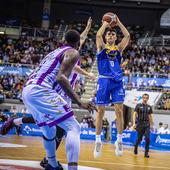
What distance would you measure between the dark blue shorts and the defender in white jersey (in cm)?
234

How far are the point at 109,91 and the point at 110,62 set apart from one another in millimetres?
526

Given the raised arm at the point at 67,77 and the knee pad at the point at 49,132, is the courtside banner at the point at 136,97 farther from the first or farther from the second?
the raised arm at the point at 67,77

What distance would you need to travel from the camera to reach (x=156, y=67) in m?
28.2

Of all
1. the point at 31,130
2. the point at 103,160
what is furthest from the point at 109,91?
the point at 31,130

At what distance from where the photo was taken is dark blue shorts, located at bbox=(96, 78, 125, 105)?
8180mm

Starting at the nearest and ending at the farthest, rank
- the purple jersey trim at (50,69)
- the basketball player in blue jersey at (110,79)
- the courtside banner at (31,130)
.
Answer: the purple jersey trim at (50,69), the basketball player in blue jersey at (110,79), the courtside banner at (31,130)

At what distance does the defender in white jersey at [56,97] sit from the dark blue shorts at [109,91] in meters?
2.34

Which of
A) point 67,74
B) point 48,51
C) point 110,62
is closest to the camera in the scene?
point 67,74

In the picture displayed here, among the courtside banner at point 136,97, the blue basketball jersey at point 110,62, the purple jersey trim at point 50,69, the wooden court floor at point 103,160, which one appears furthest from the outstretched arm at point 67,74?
the courtside banner at point 136,97

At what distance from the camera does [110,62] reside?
8195 mm

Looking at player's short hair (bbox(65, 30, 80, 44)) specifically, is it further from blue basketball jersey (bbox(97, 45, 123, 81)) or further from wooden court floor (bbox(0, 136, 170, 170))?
wooden court floor (bbox(0, 136, 170, 170))

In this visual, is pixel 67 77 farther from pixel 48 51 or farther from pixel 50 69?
pixel 48 51

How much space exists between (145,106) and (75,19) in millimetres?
25914

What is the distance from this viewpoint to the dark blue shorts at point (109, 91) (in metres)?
8.18
